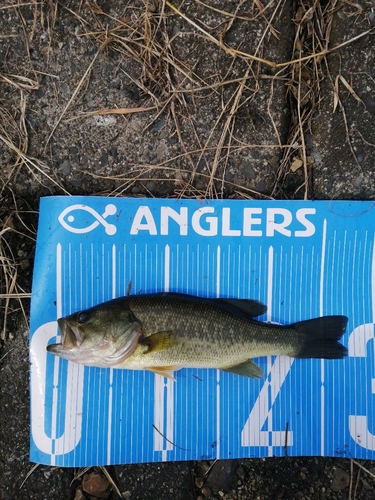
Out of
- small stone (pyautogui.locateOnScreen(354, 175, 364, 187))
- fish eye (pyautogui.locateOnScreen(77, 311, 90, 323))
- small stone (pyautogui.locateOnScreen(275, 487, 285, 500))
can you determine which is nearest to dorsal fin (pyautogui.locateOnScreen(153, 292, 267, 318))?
fish eye (pyautogui.locateOnScreen(77, 311, 90, 323))

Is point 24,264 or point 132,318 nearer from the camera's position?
point 132,318

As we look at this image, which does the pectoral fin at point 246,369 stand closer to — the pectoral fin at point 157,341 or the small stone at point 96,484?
the pectoral fin at point 157,341

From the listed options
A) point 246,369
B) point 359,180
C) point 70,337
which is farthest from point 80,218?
point 359,180

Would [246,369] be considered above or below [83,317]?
below

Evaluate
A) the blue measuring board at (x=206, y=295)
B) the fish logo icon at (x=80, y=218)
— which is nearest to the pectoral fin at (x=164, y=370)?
the blue measuring board at (x=206, y=295)

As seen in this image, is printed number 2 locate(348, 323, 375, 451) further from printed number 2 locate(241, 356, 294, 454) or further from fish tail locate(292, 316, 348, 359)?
printed number 2 locate(241, 356, 294, 454)

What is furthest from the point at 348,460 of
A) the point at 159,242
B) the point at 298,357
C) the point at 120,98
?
the point at 120,98

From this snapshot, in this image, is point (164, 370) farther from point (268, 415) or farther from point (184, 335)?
point (268, 415)
